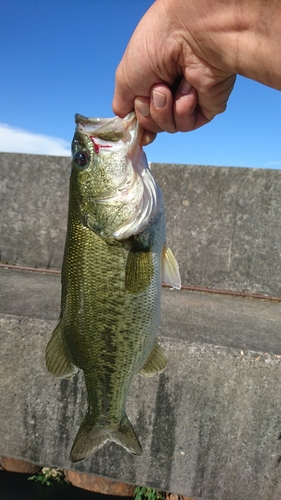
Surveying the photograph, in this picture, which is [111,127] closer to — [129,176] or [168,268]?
[129,176]

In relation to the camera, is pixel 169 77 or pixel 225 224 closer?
pixel 169 77

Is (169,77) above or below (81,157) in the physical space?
above

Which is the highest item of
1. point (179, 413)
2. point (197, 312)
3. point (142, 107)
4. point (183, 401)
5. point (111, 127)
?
point (142, 107)

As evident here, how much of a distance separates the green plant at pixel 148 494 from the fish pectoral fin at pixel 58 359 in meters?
2.56

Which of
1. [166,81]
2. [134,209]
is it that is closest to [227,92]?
[166,81]

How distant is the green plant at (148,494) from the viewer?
385 centimetres

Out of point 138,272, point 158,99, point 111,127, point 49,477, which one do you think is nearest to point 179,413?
point 138,272

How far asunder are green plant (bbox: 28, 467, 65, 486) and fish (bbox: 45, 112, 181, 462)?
2.65 metres

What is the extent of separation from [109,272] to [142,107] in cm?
85

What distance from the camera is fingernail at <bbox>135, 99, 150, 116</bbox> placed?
194cm

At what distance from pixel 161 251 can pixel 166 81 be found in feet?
2.78

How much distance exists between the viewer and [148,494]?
12.7 feet

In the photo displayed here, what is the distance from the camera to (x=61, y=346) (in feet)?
6.78

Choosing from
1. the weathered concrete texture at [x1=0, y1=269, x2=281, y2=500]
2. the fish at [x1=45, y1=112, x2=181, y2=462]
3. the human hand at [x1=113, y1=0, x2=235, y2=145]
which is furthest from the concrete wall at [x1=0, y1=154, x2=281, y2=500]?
the human hand at [x1=113, y1=0, x2=235, y2=145]
